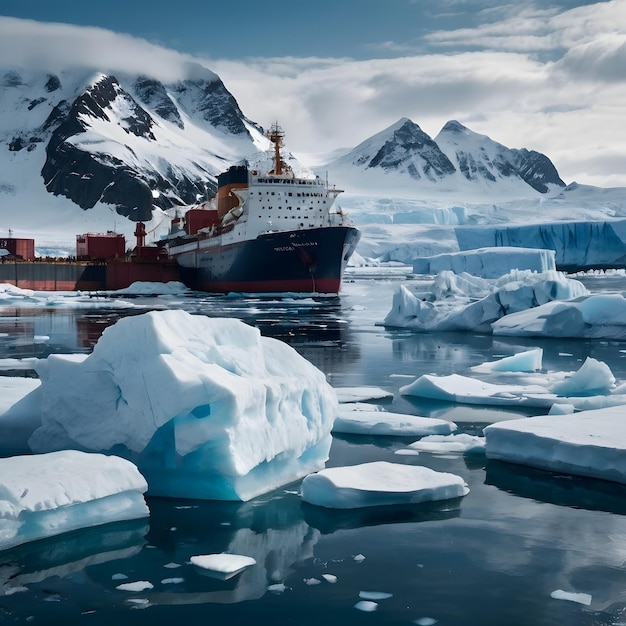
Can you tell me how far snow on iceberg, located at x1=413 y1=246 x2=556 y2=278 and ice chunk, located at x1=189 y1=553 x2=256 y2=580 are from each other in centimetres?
4715

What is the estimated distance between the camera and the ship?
34.6 metres

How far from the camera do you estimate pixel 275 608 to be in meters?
3.74

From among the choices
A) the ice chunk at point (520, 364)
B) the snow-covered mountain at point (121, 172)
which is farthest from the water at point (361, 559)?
the snow-covered mountain at point (121, 172)

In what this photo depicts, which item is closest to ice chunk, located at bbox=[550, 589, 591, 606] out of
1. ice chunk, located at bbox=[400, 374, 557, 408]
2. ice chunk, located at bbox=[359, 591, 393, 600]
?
ice chunk, located at bbox=[359, 591, 393, 600]

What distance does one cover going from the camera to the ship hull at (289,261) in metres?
34.3

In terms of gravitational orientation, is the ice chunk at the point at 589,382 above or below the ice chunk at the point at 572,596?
above

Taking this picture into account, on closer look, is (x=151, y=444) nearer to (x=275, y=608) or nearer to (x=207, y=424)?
(x=207, y=424)

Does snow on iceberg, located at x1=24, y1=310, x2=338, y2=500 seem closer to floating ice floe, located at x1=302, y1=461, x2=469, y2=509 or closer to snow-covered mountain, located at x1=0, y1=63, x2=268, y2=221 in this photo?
floating ice floe, located at x1=302, y1=461, x2=469, y2=509

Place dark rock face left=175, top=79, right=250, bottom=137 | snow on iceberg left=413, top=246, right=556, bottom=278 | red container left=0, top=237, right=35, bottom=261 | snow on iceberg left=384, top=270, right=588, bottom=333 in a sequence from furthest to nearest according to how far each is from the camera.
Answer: dark rock face left=175, top=79, right=250, bottom=137, snow on iceberg left=413, top=246, right=556, bottom=278, red container left=0, top=237, right=35, bottom=261, snow on iceberg left=384, top=270, right=588, bottom=333

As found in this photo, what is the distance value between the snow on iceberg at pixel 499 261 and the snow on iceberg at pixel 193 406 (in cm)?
4528

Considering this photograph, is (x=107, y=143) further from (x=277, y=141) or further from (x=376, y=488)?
(x=376, y=488)

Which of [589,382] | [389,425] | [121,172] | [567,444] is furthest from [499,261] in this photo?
[121,172]

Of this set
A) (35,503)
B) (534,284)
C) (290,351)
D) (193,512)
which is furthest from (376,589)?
(534,284)

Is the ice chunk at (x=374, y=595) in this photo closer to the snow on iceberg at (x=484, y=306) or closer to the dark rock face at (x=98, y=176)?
the snow on iceberg at (x=484, y=306)
